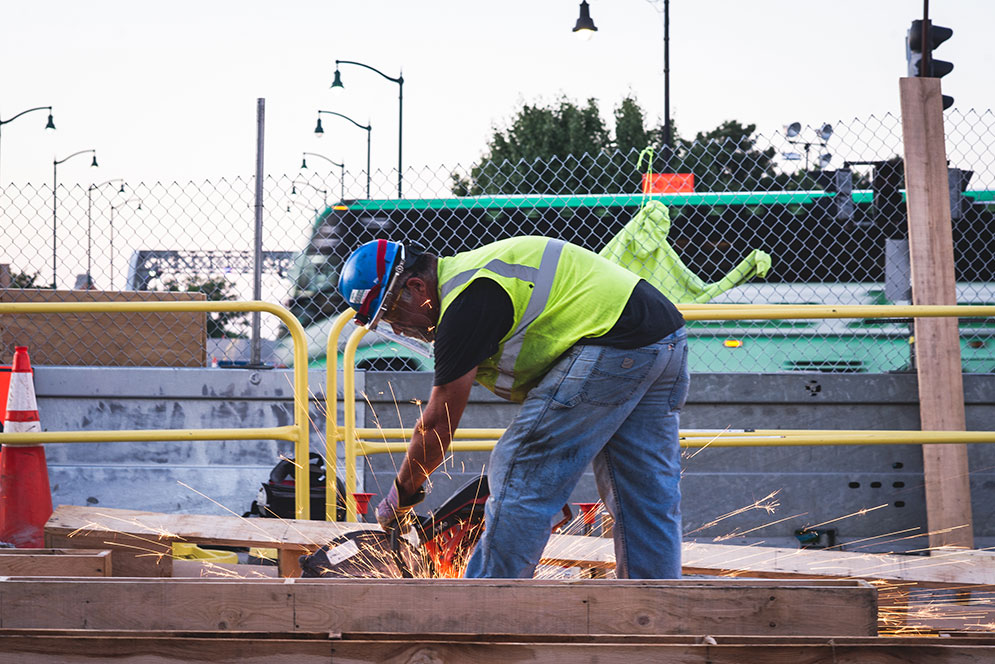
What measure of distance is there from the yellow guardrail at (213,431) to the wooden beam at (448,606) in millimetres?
1838

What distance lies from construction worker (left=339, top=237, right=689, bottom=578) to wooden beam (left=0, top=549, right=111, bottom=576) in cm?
107

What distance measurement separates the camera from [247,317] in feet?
20.0

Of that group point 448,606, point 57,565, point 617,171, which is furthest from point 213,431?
point 617,171

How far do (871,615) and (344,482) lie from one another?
2.86m

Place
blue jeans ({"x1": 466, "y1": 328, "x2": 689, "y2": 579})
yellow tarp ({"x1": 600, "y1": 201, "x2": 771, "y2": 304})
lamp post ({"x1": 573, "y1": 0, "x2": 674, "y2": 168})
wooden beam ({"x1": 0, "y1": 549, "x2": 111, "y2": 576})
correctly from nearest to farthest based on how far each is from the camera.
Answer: blue jeans ({"x1": 466, "y1": 328, "x2": 689, "y2": 579})
wooden beam ({"x1": 0, "y1": 549, "x2": 111, "y2": 576})
yellow tarp ({"x1": 600, "y1": 201, "x2": 771, "y2": 304})
lamp post ({"x1": 573, "y1": 0, "x2": 674, "y2": 168})

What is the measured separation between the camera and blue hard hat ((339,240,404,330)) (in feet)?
9.78

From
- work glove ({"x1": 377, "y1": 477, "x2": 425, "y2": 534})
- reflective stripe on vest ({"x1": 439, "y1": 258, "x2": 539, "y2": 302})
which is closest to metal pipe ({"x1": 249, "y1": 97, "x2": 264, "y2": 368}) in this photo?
work glove ({"x1": 377, "y1": 477, "x2": 425, "y2": 534})

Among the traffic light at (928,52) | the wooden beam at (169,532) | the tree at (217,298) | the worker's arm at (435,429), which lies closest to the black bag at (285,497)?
the wooden beam at (169,532)

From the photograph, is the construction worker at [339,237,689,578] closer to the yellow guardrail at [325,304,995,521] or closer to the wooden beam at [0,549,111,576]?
the wooden beam at [0,549,111,576]

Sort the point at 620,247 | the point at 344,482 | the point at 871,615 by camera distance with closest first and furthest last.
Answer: the point at 871,615, the point at 344,482, the point at 620,247

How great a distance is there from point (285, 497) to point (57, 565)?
1720mm

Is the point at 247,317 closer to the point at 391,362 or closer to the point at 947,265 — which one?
the point at 391,362

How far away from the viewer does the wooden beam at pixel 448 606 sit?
8.32 feet

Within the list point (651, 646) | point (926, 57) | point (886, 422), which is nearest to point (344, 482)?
point (651, 646)
